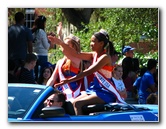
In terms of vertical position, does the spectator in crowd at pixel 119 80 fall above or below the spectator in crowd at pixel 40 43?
below

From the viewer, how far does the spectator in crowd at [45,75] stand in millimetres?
7296

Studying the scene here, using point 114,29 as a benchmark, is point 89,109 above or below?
below

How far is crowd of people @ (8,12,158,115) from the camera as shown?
6.70 meters

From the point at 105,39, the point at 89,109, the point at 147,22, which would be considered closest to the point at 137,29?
the point at 147,22

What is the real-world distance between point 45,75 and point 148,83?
3.34ft

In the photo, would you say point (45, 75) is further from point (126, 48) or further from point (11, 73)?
point (126, 48)

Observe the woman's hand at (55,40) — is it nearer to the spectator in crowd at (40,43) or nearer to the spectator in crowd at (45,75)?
the spectator in crowd at (40,43)

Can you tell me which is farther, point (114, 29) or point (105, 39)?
point (114, 29)

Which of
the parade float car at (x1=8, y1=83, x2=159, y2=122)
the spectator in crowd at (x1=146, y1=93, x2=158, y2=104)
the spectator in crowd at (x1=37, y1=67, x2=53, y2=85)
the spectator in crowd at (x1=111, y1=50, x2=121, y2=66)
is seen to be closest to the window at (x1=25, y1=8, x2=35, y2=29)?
the spectator in crowd at (x1=37, y1=67, x2=53, y2=85)

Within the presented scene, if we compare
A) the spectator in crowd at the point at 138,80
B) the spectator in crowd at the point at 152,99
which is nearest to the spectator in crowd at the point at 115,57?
the spectator in crowd at the point at 138,80

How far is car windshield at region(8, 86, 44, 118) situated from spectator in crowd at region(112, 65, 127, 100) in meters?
1.08

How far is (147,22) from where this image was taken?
23.5ft
